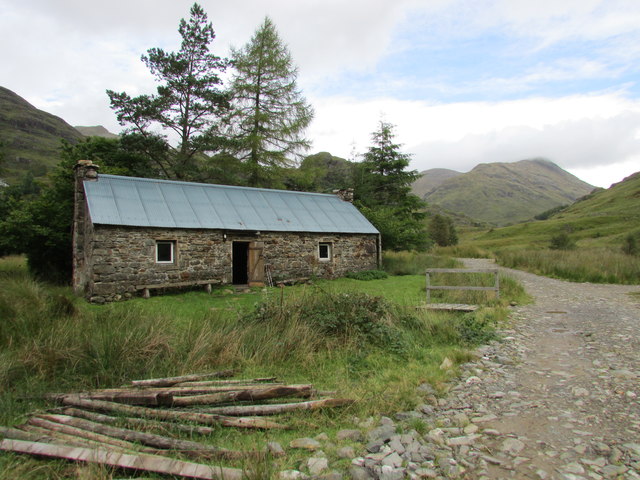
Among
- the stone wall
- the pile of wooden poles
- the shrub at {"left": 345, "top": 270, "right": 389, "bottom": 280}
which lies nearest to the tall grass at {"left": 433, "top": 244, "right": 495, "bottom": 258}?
the shrub at {"left": 345, "top": 270, "right": 389, "bottom": 280}

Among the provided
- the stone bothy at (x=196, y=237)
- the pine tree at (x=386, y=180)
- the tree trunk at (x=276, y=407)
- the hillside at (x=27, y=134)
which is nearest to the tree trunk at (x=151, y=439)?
the tree trunk at (x=276, y=407)

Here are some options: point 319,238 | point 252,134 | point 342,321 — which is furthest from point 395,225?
point 342,321

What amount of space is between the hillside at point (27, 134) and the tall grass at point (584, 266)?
7818 cm

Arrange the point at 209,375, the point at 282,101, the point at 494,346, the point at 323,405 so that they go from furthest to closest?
1. the point at 282,101
2. the point at 494,346
3. the point at 209,375
4. the point at 323,405

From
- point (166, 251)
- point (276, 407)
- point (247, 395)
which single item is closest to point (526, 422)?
point (276, 407)

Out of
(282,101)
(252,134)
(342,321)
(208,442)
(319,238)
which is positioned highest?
(282,101)

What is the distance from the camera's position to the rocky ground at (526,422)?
3545 millimetres

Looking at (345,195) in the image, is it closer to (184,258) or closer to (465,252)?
(184,258)

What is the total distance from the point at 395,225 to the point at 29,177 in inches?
2276

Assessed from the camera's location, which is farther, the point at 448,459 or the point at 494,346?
the point at 494,346

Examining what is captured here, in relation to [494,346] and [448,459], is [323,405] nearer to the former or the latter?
[448,459]

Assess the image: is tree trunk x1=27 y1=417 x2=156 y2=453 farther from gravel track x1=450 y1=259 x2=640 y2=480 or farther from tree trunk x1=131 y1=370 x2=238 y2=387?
gravel track x1=450 y1=259 x2=640 y2=480

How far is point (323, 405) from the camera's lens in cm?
484

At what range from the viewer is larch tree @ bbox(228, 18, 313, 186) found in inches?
1011
